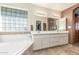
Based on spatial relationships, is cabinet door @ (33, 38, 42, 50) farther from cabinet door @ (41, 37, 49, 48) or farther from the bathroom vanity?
cabinet door @ (41, 37, 49, 48)

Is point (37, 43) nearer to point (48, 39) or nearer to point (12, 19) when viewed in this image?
point (48, 39)

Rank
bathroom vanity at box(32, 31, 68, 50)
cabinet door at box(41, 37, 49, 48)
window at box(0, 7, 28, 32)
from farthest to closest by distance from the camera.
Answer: cabinet door at box(41, 37, 49, 48) → bathroom vanity at box(32, 31, 68, 50) → window at box(0, 7, 28, 32)

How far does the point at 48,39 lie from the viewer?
9.11 ft

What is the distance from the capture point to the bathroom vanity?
101 inches

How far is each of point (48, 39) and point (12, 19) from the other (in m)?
1.57

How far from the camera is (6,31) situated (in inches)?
61.2

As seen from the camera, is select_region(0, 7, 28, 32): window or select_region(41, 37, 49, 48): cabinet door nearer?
select_region(0, 7, 28, 32): window

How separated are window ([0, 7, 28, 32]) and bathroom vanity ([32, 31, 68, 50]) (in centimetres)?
91

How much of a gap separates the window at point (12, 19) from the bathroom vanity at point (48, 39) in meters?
0.91

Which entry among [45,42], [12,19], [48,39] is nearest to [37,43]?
[45,42]

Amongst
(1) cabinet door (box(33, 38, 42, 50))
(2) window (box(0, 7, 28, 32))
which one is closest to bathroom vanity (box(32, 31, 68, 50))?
(1) cabinet door (box(33, 38, 42, 50))

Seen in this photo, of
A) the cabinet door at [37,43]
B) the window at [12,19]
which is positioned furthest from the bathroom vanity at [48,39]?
the window at [12,19]

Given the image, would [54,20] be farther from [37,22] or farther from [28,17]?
[28,17]

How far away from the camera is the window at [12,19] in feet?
4.99
